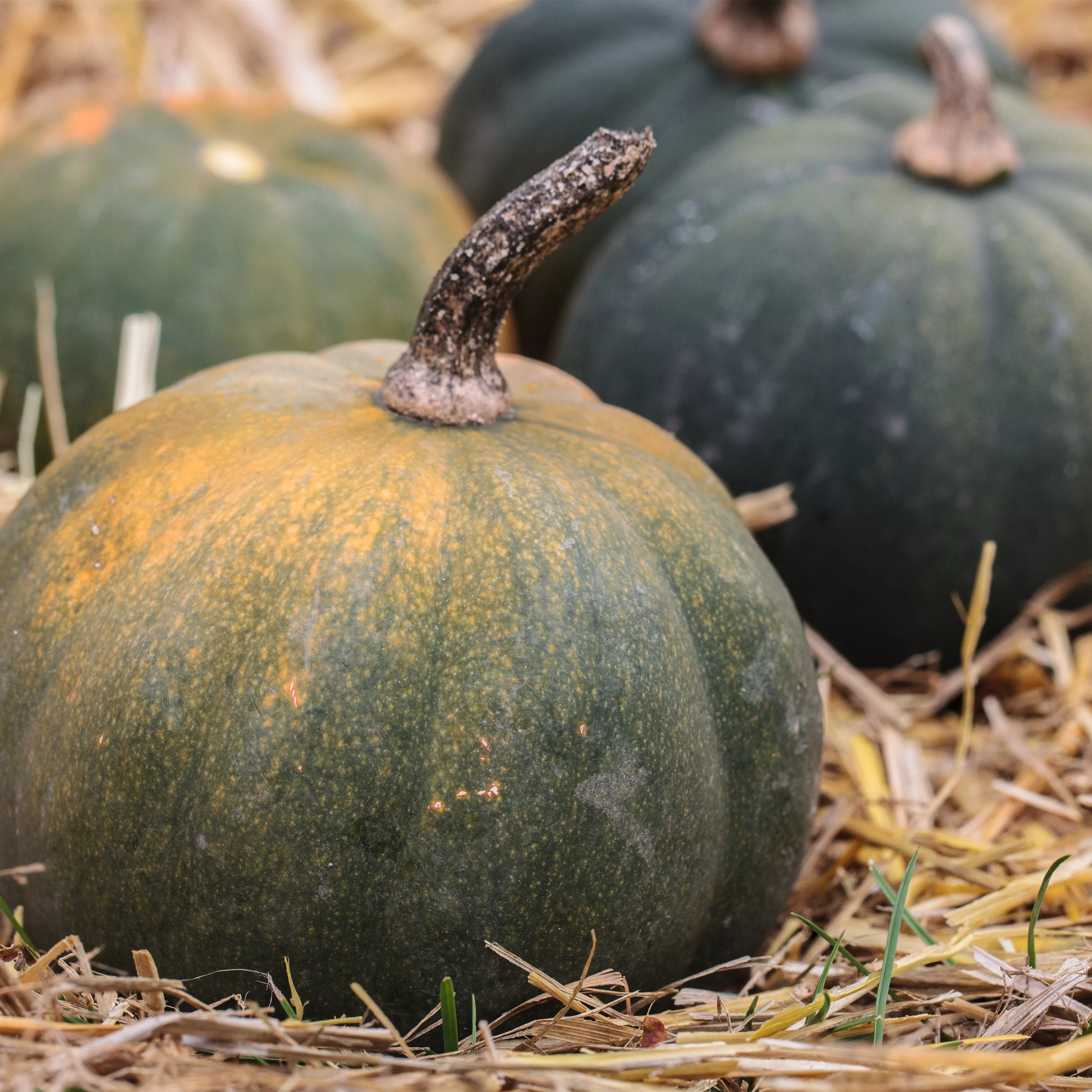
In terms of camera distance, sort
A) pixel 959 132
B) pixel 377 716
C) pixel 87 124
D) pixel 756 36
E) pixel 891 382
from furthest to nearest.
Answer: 1. pixel 756 36
2. pixel 87 124
3. pixel 959 132
4. pixel 891 382
5. pixel 377 716

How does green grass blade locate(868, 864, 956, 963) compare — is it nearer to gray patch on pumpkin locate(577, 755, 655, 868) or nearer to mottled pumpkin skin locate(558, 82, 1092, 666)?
gray patch on pumpkin locate(577, 755, 655, 868)

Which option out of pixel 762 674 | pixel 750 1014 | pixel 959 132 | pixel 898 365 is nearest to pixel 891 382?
pixel 898 365

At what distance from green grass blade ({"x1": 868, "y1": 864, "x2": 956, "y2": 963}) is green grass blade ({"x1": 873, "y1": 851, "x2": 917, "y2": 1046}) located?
0.06 ft

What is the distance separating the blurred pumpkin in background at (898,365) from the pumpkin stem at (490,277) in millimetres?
988

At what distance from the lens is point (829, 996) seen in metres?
1.72

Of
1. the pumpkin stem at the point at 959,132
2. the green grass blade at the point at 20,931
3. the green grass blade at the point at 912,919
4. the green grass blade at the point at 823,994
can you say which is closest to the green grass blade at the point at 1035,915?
the green grass blade at the point at 912,919

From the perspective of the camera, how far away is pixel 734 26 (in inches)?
154

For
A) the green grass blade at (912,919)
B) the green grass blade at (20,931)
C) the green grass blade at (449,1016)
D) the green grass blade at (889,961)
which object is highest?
the green grass blade at (20,931)

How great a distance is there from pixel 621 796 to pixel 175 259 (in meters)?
1.97

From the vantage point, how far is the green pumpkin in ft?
12.9

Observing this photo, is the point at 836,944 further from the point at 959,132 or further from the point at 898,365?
the point at 959,132

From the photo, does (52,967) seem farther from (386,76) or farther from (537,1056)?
(386,76)

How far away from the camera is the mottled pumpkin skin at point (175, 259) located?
3016mm

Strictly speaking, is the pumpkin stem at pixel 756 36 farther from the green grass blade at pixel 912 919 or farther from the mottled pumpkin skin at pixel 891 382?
the green grass blade at pixel 912 919
